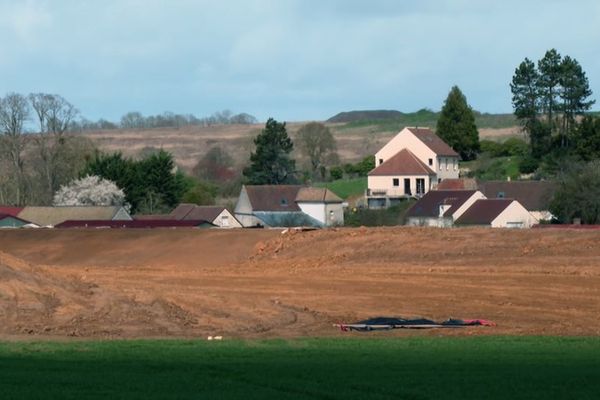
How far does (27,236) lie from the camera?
212 feet

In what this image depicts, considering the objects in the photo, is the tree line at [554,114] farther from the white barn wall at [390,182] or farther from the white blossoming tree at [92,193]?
the white blossoming tree at [92,193]

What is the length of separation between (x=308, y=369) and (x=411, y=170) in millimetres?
90117

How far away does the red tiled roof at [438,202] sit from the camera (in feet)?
291

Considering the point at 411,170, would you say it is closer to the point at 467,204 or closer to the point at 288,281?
the point at 467,204

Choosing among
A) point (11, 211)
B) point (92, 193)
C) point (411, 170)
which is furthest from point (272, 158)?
point (11, 211)

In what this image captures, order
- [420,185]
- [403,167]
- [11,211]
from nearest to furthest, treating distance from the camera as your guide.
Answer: [11,211]
[403,167]
[420,185]

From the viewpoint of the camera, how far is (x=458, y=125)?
12469cm

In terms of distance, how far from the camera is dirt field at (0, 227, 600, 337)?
3350 centimetres

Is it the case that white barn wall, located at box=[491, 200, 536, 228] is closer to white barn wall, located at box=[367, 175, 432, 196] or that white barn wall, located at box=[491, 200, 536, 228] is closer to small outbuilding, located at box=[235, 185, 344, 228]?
small outbuilding, located at box=[235, 185, 344, 228]

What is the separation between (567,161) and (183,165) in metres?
78.1

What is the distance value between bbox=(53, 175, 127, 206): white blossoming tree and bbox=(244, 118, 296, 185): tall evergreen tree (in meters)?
17.1

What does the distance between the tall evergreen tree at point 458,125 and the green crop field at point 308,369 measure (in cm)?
9562

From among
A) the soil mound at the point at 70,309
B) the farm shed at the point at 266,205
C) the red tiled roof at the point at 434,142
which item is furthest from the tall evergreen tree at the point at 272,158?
the soil mound at the point at 70,309

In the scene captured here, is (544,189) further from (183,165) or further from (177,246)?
(183,165)
